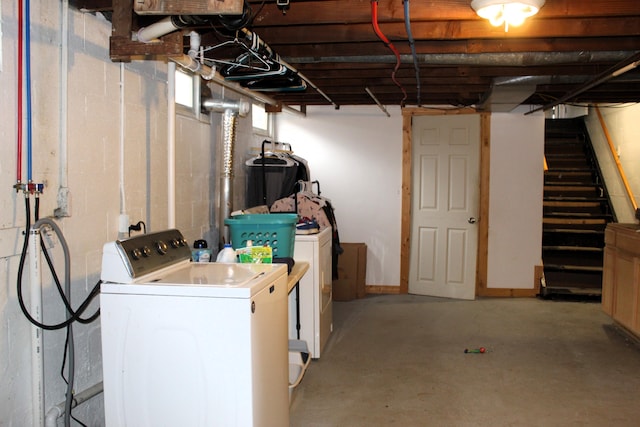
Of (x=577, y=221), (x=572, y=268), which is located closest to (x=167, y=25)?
(x=572, y=268)

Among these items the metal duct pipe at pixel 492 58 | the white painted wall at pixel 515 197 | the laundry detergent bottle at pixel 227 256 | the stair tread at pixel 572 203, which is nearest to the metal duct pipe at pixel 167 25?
the laundry detergent bottle at pixel 227 256

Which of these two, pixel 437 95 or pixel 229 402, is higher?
pixel 437 95

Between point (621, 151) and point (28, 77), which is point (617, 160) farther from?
point (28, 77)

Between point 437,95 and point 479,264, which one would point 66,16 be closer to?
Result: point 437,95

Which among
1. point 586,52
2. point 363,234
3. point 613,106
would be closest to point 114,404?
point 586,52

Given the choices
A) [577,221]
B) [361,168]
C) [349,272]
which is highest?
[361,168]

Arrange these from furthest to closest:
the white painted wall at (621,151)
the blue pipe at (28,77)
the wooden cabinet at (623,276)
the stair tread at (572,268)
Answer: the stair tread at (572,268), the white painted wall at (621,151), the wooden cabinet at (623,276), the blue pipe at (28,77)

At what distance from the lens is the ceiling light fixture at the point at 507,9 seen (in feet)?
7.45

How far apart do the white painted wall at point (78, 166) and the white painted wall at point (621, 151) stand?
17.2 feet

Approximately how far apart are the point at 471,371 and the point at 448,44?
7.39ft

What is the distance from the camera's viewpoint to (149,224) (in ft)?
9.80

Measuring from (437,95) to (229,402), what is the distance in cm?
423

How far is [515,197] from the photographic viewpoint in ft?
19.6

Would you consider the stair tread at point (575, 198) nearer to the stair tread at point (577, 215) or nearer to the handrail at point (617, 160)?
the stair tread at point (577, 215)
